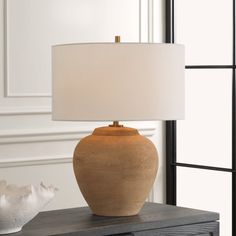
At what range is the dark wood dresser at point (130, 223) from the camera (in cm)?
247

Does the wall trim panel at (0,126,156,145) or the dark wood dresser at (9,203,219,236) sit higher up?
the wall trim panel at (0,126,156,145)

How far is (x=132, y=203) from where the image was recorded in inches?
105

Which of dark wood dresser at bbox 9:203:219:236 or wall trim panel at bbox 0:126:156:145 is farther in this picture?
wall trim panel at bbox 0:126:156:145

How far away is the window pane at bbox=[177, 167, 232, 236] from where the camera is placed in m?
3.70

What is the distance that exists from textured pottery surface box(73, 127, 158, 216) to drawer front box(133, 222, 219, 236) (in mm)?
120

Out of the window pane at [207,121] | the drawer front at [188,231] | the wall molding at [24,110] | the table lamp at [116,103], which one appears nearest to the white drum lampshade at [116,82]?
the table lamp at [116,103]

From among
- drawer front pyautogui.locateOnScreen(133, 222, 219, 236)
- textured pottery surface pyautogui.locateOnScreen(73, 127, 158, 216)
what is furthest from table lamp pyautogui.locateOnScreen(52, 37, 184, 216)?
drawer front pyautogui.locateOnScreen(133, 222, 219, 236)

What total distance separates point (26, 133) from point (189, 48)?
102 centimetres

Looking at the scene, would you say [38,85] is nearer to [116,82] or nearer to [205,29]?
[205,29]

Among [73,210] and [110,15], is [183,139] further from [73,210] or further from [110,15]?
[73,210]

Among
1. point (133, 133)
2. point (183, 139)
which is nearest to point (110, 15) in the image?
point (183, 139)

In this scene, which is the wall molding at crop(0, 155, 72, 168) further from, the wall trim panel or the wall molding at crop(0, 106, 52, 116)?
the wall molding at crop(0, 106, 52, 116)

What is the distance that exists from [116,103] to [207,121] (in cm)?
140

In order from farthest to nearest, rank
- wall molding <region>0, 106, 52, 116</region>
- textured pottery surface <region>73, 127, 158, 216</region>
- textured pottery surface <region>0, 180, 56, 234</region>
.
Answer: wall molding <region>0, 106, 52, 116</region> → textured pottery surface <region>73, 127, 158, 216</region> → textured pottery surface <region>0, 180, 56, 234</region>
